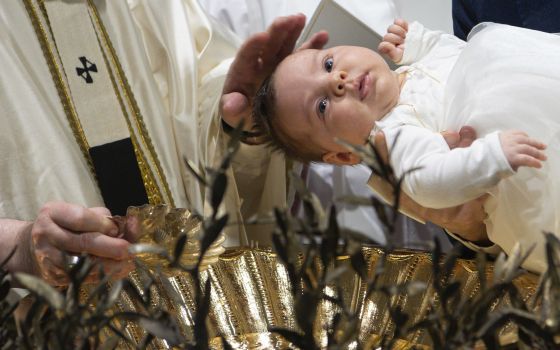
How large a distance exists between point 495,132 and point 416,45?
15.4 inches

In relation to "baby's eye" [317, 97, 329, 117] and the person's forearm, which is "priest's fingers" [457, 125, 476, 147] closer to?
"baby's eye" [317, 97, 329, 117]

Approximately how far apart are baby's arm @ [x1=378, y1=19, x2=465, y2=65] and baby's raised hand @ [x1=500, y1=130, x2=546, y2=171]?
391mm

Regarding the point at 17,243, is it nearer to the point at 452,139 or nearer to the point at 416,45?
the point at 452,139

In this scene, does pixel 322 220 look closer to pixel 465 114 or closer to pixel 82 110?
pixel 465 114

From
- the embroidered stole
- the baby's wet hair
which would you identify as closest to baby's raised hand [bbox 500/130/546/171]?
the baby's wet hair

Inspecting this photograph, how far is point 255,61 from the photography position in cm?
123

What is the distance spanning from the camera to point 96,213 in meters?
0.77

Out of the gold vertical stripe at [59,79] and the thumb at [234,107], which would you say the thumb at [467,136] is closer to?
the thumb at [234,107]

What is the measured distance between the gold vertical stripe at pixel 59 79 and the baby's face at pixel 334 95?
0.32 metres

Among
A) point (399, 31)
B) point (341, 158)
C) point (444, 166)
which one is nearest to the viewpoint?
point (444, 166)

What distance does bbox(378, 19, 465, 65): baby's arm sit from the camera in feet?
3.80

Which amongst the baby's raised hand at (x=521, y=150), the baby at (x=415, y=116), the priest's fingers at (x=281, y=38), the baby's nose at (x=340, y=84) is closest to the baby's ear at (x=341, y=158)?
the baby at (x=415, y=116)

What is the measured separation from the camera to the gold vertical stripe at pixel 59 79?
3.91 feet

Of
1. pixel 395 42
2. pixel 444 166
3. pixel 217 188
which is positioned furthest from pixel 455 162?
pixel 217 188
